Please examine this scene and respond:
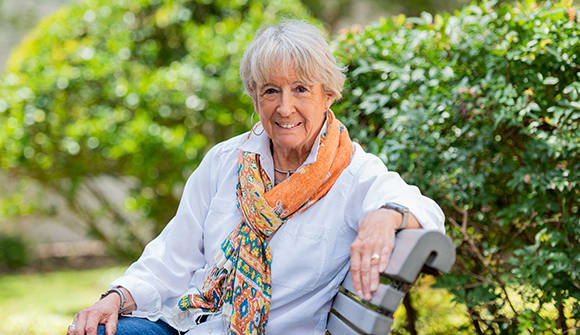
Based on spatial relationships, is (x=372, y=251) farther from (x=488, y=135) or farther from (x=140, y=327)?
(x=488, y=135)

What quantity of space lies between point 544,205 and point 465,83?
0.64 meters

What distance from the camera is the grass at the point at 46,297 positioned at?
540cm

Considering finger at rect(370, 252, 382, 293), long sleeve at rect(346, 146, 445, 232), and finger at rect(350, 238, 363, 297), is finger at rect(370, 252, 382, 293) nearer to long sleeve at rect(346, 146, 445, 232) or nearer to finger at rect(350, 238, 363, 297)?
finger at rect(350, 238, 363, 297)

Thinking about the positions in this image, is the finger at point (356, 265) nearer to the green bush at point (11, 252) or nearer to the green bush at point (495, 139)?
the green bush at point (495, 139)

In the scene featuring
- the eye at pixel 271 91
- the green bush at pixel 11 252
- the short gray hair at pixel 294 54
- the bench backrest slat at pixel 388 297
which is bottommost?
the green bush at pixel 11 252

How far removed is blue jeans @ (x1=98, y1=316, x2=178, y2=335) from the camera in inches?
83.5

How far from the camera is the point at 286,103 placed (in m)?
2.02

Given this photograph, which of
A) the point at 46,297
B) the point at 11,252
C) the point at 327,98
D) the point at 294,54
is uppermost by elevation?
the point at 294,54

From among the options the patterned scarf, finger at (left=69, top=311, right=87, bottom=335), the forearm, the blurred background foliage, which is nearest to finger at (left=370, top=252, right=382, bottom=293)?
the forearm

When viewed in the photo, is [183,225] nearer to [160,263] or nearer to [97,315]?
[160,263]

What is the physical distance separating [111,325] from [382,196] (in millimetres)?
1000

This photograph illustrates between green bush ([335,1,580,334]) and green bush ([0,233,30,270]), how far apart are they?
7.26 metres

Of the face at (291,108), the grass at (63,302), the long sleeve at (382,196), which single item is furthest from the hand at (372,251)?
the grass at (63,302)

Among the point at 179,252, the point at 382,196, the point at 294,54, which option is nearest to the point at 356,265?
the point at 382,196
